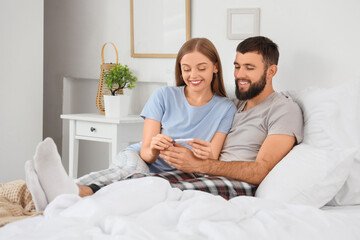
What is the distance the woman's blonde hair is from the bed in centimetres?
40

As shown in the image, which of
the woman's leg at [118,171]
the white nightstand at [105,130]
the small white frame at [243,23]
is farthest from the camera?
the white nightstand at [105,130]

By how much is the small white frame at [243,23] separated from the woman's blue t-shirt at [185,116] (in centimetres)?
54

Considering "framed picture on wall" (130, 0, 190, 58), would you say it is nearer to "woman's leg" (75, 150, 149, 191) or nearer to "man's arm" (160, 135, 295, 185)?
"woman's leg" (75, 150, 149, 191)

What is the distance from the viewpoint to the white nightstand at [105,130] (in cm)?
298

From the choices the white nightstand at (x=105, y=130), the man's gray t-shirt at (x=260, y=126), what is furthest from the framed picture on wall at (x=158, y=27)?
the man's gray t-shirt at (x=260, y=126)

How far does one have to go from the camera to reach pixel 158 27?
320cm

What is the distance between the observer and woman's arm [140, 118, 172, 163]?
2.10 m

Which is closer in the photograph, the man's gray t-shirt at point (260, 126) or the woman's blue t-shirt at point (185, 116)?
the man's gray t-shirt at point (260, 126)

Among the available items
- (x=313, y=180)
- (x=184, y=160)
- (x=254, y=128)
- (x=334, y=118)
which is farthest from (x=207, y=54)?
(x=313, y=180)

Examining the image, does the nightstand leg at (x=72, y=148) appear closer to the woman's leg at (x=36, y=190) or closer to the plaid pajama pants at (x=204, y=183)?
the plaid pajama pants at (x=204, y=183)

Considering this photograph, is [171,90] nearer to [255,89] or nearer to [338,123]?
[255,89]

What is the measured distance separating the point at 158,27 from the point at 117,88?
1.46 feet

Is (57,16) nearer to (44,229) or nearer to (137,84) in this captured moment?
(137,84)

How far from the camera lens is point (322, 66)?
2516 millimetres
